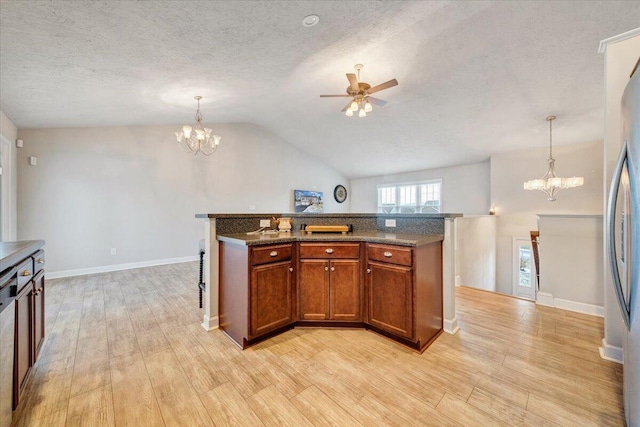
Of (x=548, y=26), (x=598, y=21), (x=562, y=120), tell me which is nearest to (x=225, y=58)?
(x=548, y=26)

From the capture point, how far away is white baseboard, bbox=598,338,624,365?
72.8 inches

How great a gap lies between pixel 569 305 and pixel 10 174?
7477 mm

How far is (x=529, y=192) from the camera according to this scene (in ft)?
17.7

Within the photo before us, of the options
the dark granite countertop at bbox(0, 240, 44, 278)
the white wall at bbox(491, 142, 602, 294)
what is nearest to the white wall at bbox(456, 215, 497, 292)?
the white wall at bbox(491, 142, 602, 294)

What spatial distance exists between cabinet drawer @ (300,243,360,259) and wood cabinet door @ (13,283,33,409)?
176 cm

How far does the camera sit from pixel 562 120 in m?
4.09

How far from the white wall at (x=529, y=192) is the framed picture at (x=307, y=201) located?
14.5 ft

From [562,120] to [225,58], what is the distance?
5.08 meters

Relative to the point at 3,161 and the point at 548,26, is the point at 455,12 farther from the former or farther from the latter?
the point at 3,161

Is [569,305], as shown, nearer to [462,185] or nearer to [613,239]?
[613,239]

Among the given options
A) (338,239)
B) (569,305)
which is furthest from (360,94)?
(569,305)

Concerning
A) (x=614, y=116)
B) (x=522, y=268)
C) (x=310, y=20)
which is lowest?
(x=522, y=268)

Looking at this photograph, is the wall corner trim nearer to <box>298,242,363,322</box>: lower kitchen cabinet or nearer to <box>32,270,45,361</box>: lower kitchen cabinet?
<box>298,242,363,322</box>: lower kitchen cabinet

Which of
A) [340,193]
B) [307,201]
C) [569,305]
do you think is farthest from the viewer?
[340,193]
